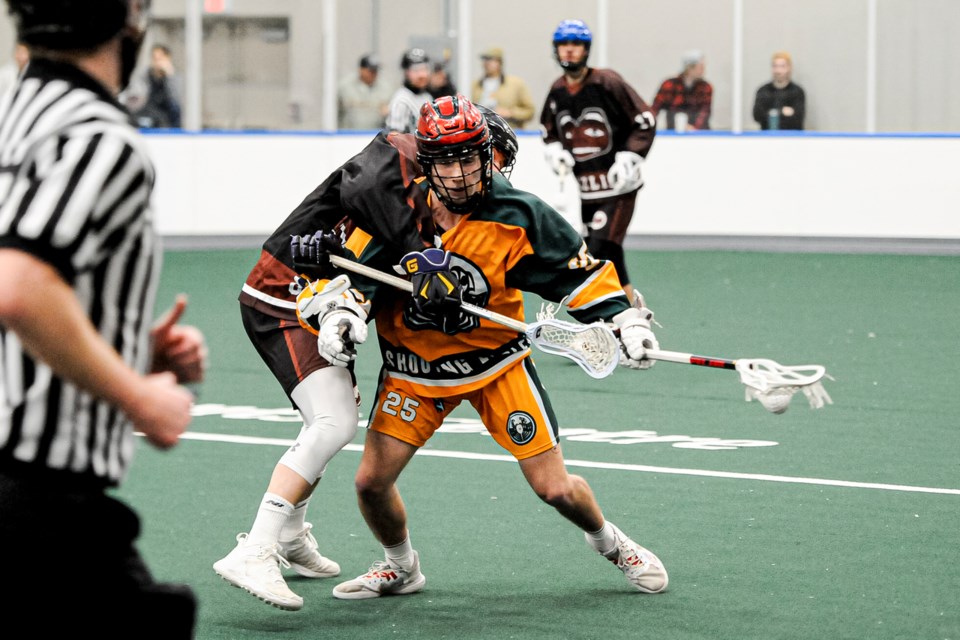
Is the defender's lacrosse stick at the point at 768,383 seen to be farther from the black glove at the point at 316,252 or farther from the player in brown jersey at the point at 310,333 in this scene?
the black glove at the point at 316,252

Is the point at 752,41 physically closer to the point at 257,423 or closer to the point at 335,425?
Result: the point at 257,423

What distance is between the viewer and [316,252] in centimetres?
436

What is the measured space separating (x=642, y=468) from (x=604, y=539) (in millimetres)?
1818

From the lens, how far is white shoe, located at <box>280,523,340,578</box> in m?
4.80

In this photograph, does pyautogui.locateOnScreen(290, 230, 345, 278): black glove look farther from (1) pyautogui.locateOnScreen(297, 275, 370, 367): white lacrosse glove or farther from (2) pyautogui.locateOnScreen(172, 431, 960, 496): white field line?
(2) pyautogui.locateOnScreen(172, 431, 960, 496): white field line

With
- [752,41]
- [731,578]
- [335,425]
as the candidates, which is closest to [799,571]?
[731,578]

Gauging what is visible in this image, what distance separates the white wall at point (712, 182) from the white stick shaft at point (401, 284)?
10.4 m

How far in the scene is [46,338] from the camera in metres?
1.98

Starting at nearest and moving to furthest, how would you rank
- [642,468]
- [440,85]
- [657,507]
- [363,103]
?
[657,507] → [642,468] → [440,85] → [363,103]

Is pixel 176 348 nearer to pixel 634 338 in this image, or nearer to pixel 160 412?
pixel 160 412

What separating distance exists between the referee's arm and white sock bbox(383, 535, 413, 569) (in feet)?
8.39

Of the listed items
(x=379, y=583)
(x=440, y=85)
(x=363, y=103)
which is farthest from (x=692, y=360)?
(x=363, y=103)

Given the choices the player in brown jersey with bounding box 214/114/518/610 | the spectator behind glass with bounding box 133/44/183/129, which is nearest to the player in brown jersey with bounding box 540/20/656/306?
the player in brown jersey with bounding box 214/114/518/610

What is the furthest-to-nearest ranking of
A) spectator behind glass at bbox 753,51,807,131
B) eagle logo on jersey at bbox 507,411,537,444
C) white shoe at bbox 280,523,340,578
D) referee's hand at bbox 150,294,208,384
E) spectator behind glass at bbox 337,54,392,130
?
spectator behind glass at bbox 337,54,392,130 → spectator behind glass at bbox 753,51,807,131 → white shoe at bbox 280,523,340,578 → eagle logo on jersey at bbox 507,411,537,444 → referee's hand at bbox 150,294,208,384
